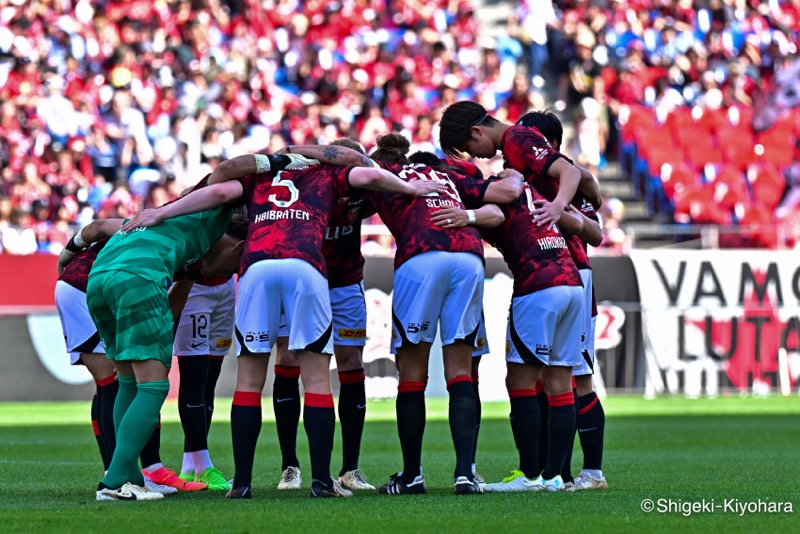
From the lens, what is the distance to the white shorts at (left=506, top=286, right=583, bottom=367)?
820 centimetres

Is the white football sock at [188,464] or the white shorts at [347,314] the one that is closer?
the white shorts at [347,314]

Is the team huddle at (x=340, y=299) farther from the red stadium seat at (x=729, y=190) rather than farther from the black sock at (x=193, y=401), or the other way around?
the red stadium seat at (x=729, y=190)

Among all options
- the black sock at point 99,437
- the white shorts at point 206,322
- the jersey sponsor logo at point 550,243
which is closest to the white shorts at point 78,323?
the black sock at point 99,437

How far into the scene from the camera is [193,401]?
29.6 ft

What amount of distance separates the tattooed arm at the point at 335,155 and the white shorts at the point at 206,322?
1.53 meters

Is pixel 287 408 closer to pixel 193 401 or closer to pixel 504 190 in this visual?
pixel 193 401

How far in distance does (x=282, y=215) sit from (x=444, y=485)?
2265mm

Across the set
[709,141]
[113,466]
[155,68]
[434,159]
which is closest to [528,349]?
[434,159]

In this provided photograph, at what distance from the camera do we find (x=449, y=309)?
8055 mm

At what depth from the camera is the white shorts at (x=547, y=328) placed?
8.20 metres

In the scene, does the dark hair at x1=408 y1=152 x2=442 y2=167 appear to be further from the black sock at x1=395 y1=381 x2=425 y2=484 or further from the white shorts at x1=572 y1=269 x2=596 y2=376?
the black sock at x1=395 y1=381 x2=425 y2=484

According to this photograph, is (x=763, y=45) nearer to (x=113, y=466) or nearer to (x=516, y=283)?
(x=516, y=283)

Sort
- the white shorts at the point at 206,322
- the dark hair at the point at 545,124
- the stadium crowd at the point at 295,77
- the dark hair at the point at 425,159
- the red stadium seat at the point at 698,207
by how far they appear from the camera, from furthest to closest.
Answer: the red stadium seat at the point at 698,207 < the stadium crowd at the point at 295,77 < the white shorts at the point at 206,322 < the dark hair at the point at 545,124 < the dark hair at the point at 425,159

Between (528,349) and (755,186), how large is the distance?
17.6 metres
